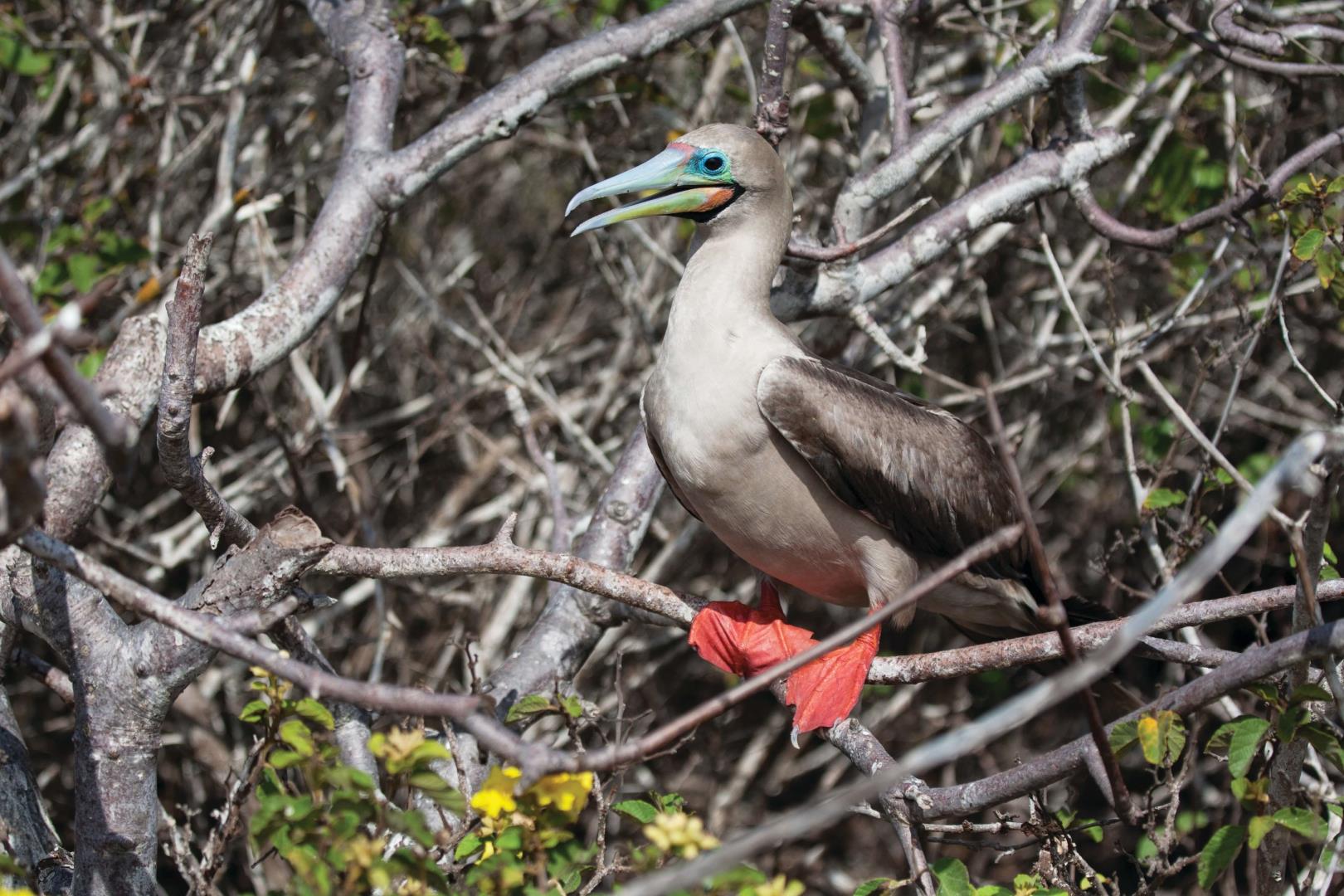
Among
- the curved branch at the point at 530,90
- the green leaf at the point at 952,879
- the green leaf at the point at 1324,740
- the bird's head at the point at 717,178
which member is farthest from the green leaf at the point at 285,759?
the curved branch at the point at 530,90

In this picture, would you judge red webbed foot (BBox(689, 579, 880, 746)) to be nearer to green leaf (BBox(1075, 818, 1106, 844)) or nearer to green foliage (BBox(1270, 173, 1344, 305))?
green leaf (BBox(1075, 818, 1106, 844))

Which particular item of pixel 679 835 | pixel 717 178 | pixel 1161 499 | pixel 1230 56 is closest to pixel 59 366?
pixel 679 835

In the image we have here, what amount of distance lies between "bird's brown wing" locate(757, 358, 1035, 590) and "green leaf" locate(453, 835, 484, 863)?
1403 millimetres

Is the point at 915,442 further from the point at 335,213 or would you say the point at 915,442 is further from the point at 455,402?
the point at 455,402

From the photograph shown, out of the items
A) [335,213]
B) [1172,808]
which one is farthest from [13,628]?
[1172,808]

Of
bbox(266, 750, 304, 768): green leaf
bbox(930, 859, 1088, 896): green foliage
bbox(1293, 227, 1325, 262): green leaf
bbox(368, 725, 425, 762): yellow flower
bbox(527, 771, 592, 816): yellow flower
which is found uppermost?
bbox(1293, 227, 1325, 262): green leaf

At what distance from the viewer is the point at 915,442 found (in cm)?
356

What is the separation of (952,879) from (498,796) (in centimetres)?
86

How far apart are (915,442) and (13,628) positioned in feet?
7.74

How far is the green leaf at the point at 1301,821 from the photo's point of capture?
84.0 inches

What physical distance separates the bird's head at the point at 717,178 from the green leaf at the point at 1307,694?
1934mm

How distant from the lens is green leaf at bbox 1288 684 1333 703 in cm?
219

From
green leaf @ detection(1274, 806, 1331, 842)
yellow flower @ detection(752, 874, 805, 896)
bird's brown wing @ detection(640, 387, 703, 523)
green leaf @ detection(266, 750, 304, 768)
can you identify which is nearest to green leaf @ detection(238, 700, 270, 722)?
green leaf @ detection(266, 750, 304, 768)

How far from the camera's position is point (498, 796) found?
2.09 m
